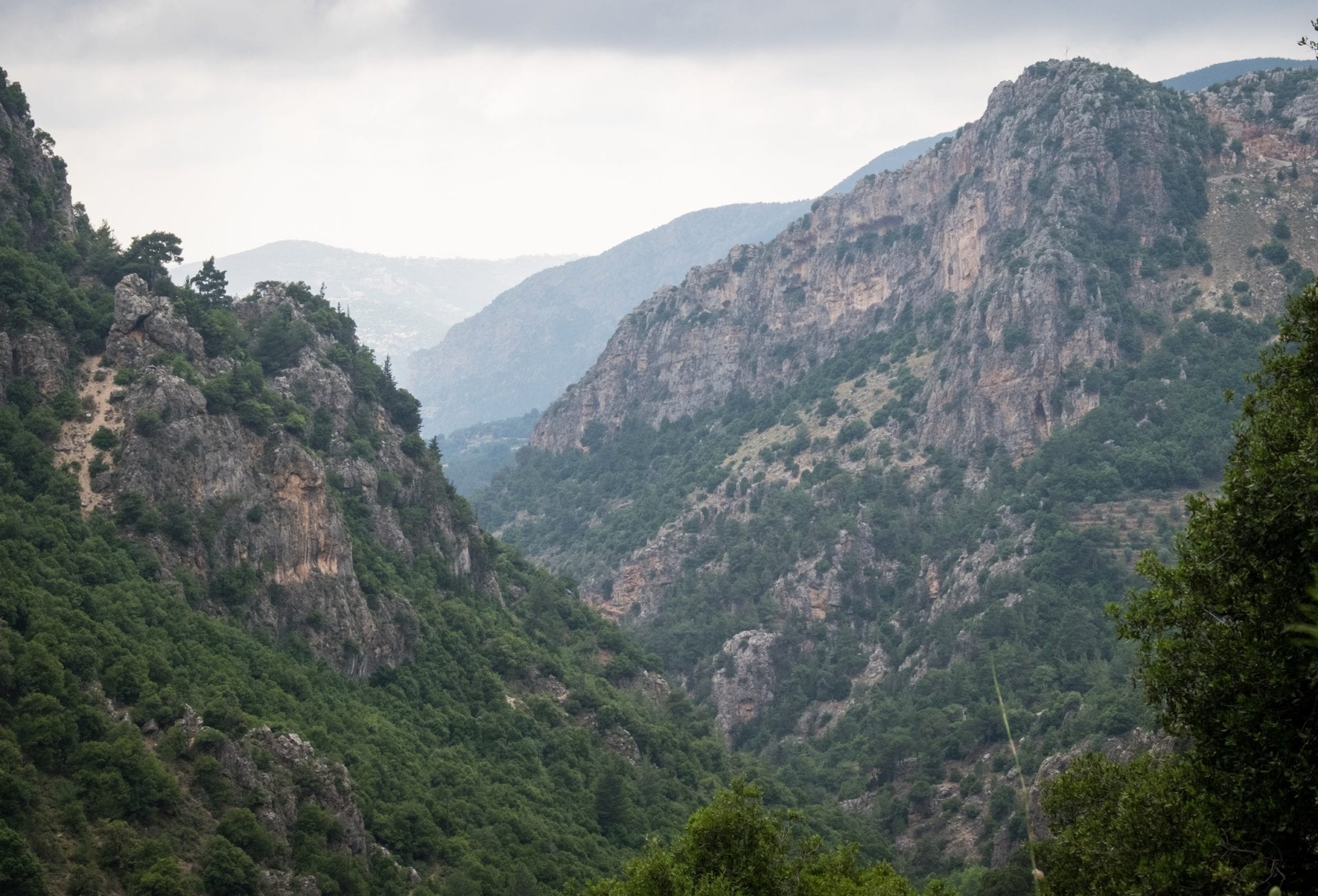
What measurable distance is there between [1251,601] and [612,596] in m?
172

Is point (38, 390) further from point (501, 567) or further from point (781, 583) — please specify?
point (781, 583)

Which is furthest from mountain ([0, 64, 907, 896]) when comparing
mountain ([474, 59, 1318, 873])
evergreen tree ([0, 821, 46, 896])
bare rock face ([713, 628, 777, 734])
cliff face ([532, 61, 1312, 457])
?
cliff face ([532, 61, 1312, 457])

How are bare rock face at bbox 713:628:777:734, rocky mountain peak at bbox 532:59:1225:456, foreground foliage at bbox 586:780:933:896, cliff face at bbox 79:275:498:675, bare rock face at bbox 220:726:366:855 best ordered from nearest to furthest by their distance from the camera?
1. foreground foliage at bbox 586:780:933:896
2. bare rock face at bbox 220:726:366:855
3. cliff face at bbox 79:275:498:675
4. bare rock face at bbox 713:628:777:734
5. rocky mountain peak at bbox 532:59:1225:456

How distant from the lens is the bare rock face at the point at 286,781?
62781 millimetres

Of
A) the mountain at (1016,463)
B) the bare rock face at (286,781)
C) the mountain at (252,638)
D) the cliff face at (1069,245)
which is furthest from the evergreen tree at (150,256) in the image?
the cliff face at (1069,245)

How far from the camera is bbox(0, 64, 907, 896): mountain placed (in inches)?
2248

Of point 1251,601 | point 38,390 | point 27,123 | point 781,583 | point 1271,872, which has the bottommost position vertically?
point 781,583

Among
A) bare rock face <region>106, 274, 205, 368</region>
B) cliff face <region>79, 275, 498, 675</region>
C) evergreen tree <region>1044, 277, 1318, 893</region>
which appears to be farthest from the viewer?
bare rock face <region>106, 274, 205, 368</region>

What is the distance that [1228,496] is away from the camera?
29.8 meters

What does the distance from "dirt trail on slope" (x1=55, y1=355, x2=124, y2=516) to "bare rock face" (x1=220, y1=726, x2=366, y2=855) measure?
20010 millimetres

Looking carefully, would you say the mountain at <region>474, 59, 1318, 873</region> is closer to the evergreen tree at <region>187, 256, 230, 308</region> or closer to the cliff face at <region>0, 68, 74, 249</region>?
the evergreen tree at <region>187, 256, 230, 308</region>

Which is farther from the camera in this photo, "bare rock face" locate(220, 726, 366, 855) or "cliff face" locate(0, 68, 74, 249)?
"cliff face" locate(0, 68, 74, 249)

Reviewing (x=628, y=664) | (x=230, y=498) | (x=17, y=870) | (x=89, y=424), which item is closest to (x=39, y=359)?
(x=89, y=424)

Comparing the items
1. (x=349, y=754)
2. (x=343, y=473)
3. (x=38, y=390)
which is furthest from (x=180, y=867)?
(x=343, y=473)
